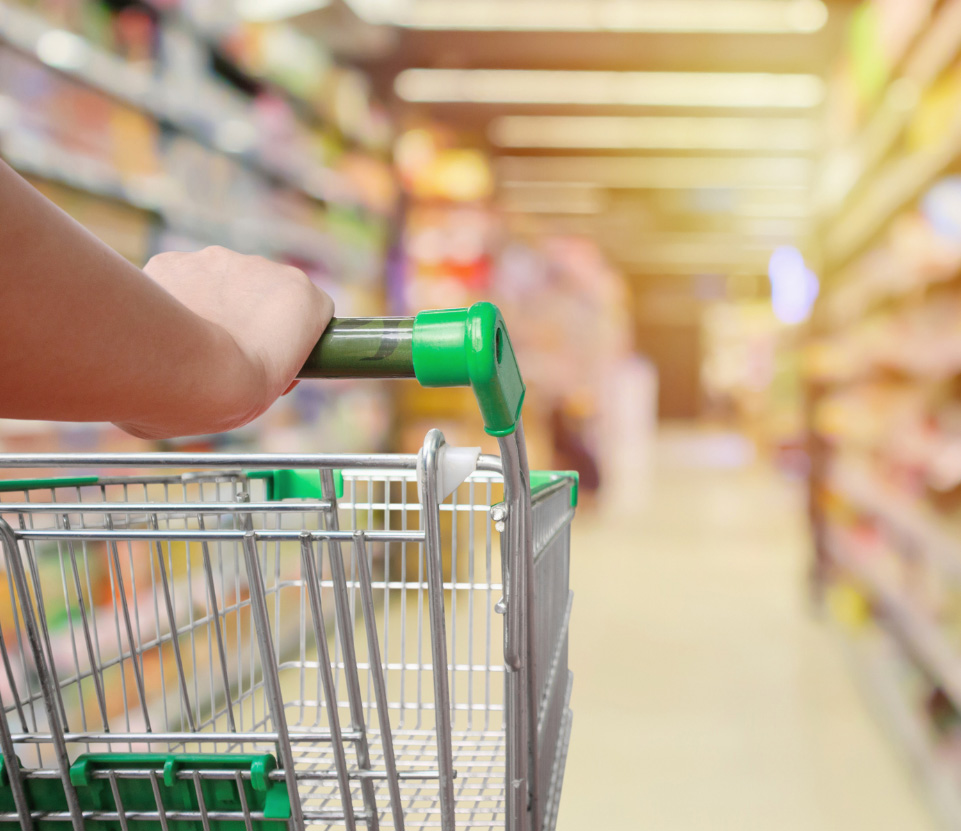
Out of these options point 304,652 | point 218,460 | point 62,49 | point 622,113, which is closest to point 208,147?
point 62,49

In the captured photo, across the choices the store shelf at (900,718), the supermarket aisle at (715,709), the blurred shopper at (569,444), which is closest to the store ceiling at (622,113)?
the blurred shopper at (569,444)

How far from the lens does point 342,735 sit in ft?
2.72

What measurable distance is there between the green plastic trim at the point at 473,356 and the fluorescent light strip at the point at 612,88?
5.60 meters

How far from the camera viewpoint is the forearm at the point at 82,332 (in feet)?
1.72

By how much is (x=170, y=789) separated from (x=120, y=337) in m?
0.53

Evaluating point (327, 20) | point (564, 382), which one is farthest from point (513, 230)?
point (327, 20)

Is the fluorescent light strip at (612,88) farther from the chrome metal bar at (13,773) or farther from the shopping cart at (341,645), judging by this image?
the chrome metal bar at (13,773)

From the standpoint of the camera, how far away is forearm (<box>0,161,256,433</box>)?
1.72ft

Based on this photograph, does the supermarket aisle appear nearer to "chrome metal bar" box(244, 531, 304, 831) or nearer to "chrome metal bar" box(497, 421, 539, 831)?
"chrome metal bar" box(497, 421, 539, 831)

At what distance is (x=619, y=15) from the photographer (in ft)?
16.4

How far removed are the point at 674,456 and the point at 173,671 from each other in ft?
40.2

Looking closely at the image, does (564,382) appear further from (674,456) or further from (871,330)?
(674,456)

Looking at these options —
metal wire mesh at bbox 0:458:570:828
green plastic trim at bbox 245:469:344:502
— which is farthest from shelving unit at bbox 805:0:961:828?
green plastic trim at bbox 245:469:344:502

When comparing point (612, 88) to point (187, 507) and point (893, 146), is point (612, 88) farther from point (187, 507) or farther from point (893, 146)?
point (187, 507)
